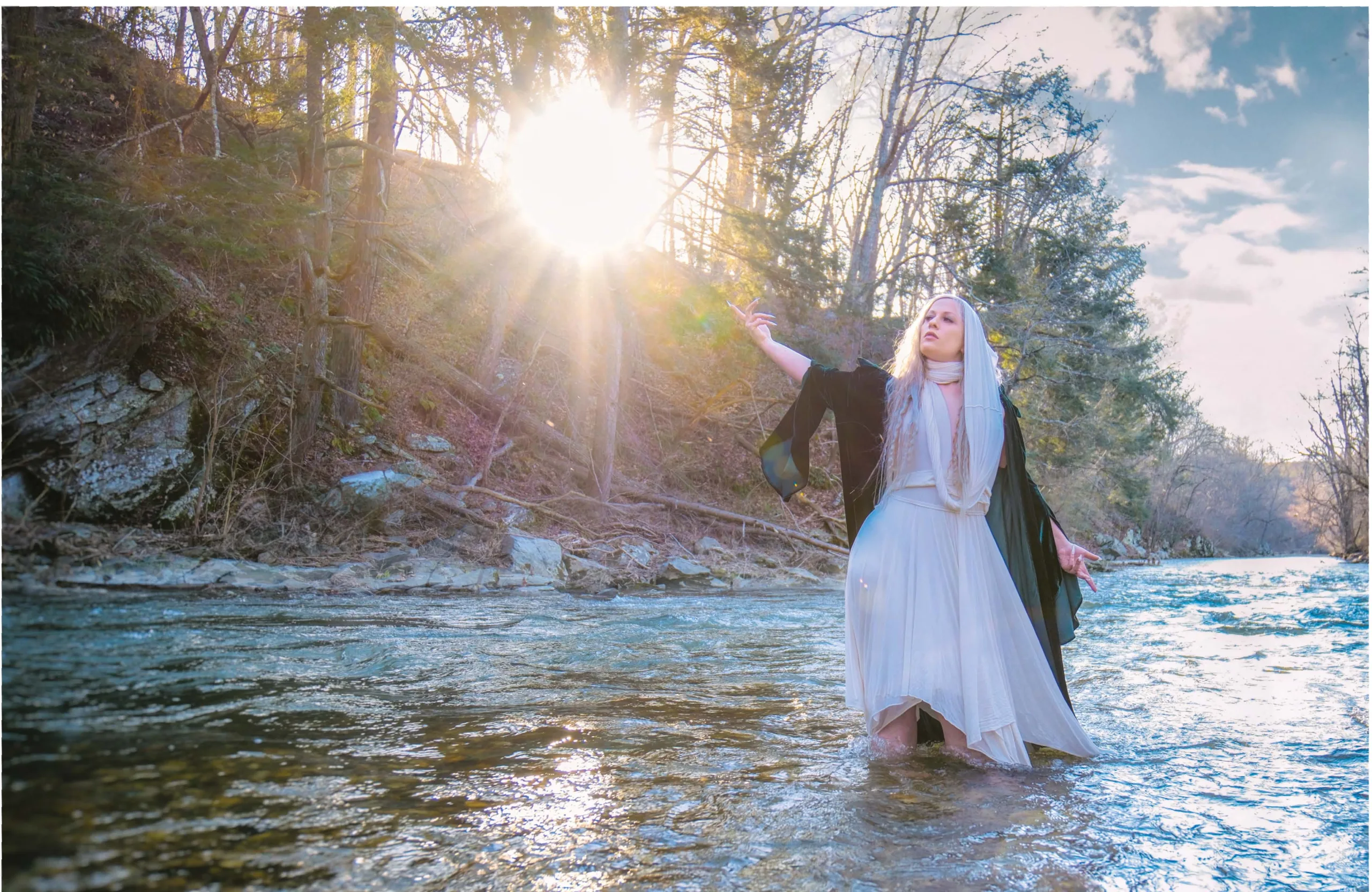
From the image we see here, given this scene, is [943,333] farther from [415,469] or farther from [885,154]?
[885,154]

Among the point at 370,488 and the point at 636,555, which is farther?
the point at 636,555

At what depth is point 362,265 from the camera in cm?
1080

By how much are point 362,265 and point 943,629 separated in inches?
376

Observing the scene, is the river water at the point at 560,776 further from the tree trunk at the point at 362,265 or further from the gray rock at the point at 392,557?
the tree trunk at the point at 362,265

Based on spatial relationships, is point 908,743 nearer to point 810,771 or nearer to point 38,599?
point 810,771

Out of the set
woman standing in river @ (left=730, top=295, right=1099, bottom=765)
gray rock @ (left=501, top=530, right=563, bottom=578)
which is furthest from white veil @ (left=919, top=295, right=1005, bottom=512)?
gray rock @ (left=501, top=530, right=563, bottom=578)

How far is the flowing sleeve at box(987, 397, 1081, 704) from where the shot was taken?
3.87 metres

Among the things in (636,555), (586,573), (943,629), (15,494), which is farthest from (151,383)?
(636,555)

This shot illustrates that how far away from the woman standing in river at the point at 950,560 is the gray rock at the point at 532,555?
5.99m

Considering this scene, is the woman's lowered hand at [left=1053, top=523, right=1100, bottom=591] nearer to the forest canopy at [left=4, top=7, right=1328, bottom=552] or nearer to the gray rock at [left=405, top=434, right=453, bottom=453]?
the forest canopy at [left=4, top=7, right=1328, bottom=552]

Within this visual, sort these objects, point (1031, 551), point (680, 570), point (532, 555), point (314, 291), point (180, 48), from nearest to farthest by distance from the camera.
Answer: point (1031, 551)
point (180, 48)
point (532, 555)
point (314, 291)
point (680, 570)

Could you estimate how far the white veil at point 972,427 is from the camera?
12.2ft

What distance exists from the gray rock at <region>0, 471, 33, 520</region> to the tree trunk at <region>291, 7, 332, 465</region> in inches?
300

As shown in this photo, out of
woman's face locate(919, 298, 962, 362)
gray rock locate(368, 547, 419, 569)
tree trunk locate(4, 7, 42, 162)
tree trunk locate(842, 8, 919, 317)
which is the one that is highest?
tree trunk locate(842, 8, 919, 317)
